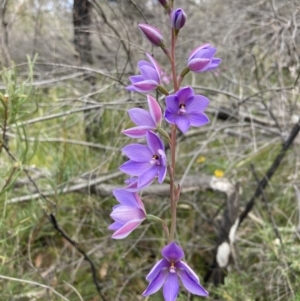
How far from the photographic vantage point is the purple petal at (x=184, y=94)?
1280 millimetres

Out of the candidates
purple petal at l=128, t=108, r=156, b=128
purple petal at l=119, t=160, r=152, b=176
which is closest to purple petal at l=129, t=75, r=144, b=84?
purple petal at l=128, t=108, r=156, b=128

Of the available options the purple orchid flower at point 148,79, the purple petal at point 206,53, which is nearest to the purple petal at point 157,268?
the purple orchid flower at point 148,79

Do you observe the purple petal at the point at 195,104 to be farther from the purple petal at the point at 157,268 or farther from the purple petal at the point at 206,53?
the purple petal at the point at 157,268

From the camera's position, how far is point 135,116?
1314mm

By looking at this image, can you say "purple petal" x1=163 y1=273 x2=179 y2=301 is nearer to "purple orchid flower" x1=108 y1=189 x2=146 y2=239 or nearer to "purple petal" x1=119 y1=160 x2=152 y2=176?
"purple orchid flower" x1=108 y1=189 x2=146 y2=239

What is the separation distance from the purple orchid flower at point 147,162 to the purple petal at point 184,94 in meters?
0.13

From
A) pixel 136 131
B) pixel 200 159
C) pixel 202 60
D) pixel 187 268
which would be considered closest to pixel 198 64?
pixel 202 60

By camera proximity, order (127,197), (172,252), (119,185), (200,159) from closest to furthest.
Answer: (172,252) → (127,197) → (119,185) → (200,159)

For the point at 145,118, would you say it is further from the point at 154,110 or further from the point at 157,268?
the point at 157,268

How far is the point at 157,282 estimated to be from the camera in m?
1.26

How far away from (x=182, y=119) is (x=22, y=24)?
4686mm

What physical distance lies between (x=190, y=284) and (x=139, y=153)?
14.2 inches

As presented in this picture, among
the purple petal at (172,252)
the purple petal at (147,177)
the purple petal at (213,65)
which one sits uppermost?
the purple petal at (213,65)

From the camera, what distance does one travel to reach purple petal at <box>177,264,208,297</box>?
123cm
